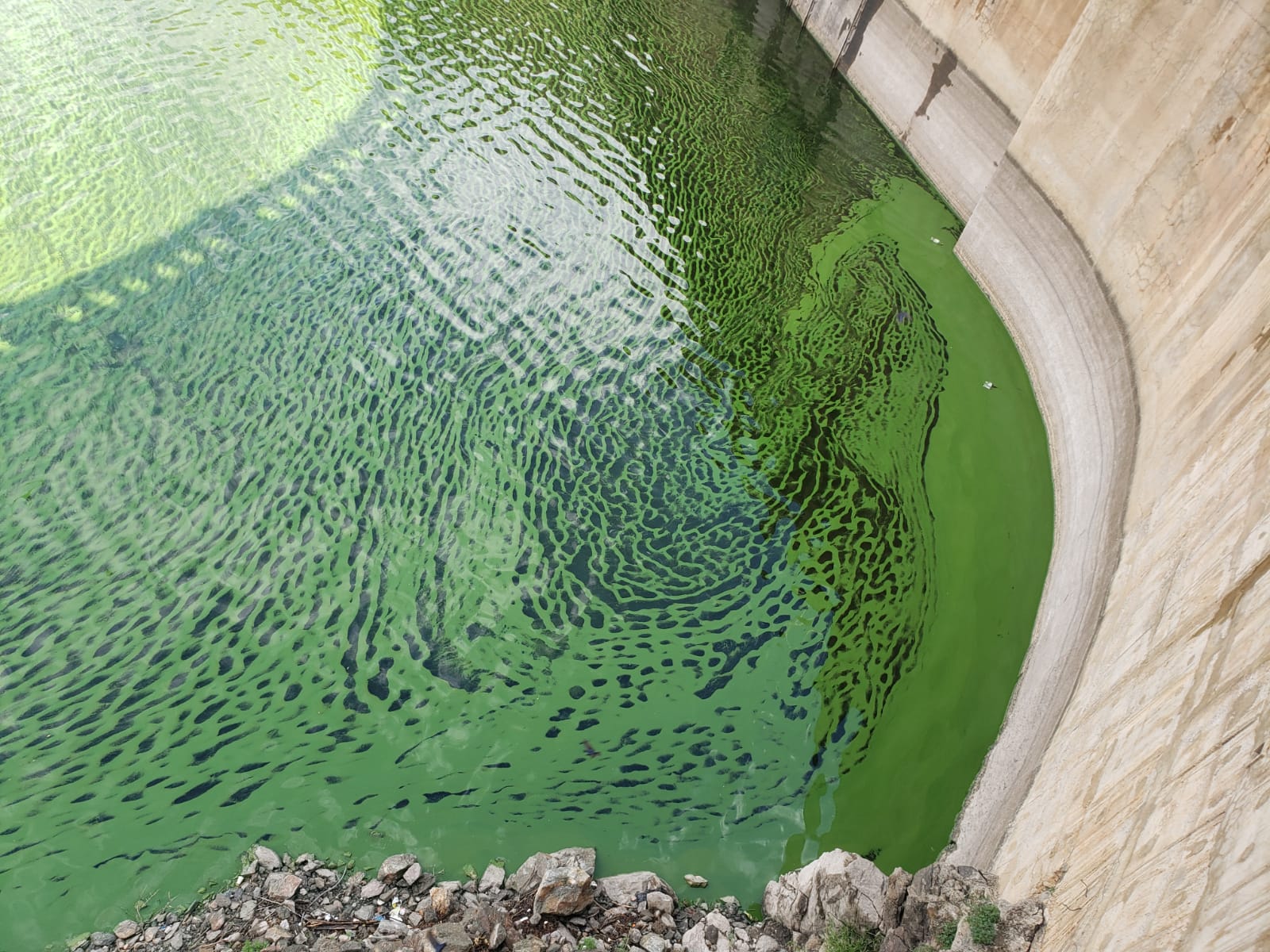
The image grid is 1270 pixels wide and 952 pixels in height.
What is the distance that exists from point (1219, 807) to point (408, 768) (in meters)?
3.88

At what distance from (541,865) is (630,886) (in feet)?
1.58

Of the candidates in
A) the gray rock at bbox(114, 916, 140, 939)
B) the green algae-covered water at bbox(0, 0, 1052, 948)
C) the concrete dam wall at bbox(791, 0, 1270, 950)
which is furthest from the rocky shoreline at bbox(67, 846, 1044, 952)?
the concrete dam wall at bbox(791, 0, 1270, 950)

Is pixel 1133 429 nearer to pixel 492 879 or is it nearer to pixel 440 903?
pixel 492 879

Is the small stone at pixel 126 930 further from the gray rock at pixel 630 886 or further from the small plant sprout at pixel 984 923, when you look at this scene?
the small plant sprout at pixel 984 923

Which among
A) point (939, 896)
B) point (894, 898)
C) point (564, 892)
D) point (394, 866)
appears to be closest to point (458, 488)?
point (394, 866)

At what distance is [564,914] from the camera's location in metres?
4.40

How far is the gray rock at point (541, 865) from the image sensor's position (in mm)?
4609

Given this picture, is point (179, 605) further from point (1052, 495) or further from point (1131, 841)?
point (1052, 495)

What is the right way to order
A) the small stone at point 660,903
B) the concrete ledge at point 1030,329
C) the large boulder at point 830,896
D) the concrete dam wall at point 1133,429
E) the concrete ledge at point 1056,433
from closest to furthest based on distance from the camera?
1. the concrete dam wall at point 1133,429
2. the large boulder at point 830,896
3. the small stone at point 660,903
4. the concrete ledge at point 1056,433
5. the concrete ledge at point 1030,329

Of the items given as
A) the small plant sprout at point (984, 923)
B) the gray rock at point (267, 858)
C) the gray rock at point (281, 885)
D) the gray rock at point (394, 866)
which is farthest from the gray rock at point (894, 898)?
the gray rock at point (267, 858)

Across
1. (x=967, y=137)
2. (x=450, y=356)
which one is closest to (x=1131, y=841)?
(x=450, y=356)

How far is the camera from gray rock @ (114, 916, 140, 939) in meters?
4.18

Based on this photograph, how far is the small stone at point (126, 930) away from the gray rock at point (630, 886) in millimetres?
2206

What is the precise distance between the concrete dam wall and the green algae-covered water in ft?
1.56
